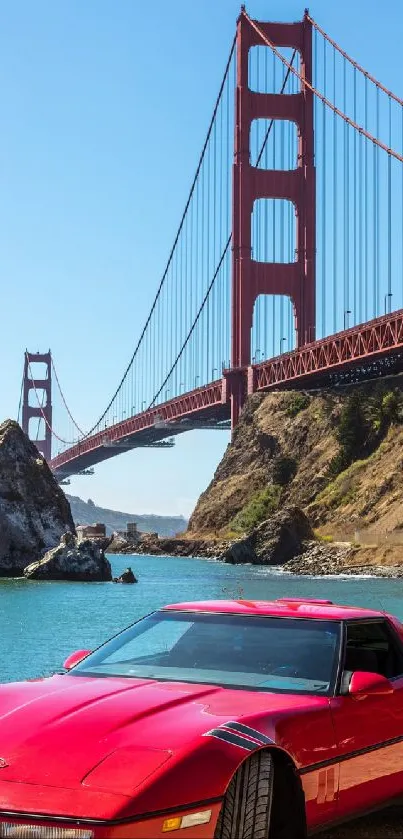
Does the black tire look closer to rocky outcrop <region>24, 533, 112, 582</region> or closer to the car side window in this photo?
the car side window

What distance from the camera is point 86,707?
5.06 meters

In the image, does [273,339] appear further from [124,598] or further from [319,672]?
[319,672]

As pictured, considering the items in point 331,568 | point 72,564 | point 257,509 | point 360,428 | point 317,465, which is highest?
point 360,428

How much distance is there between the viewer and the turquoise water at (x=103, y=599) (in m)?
22.0

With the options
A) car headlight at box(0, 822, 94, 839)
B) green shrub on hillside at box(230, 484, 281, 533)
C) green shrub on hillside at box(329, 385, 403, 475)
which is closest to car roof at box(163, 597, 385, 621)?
car headlight at box(0, 822, 94, 839)

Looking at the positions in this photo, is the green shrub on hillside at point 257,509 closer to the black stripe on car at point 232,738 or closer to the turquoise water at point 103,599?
the turquoise water at point 103,599

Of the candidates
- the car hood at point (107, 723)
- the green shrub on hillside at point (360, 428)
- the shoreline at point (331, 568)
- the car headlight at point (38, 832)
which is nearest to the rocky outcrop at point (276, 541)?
the shoreline at point (331, 568)

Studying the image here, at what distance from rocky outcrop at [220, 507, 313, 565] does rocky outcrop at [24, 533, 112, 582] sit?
2448 cm

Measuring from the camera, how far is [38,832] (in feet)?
14.5

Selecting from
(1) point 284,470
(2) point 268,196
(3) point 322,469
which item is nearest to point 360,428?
(3) point 322,469

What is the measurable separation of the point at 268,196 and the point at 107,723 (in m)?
90.4

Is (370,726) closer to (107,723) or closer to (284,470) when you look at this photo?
(107,723)

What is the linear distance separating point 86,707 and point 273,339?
87260mm

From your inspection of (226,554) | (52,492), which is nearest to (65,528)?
(52,492)
